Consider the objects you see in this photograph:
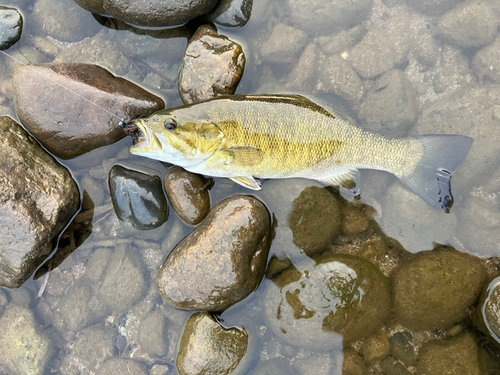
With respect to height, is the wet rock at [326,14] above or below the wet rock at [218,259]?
above

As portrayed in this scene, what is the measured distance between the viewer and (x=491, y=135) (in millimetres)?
4469

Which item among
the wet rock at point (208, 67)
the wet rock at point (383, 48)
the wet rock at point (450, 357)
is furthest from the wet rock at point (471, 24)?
the wet rock at point (450, 357)

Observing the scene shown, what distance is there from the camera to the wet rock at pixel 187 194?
13.8 feet

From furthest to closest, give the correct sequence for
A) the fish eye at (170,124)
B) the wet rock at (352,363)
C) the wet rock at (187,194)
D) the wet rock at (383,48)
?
the wet rock at (383,48), the wet rock at (352,363), the wet rock at (187,194), the fish eye at (170,124)

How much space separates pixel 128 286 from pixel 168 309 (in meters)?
0.65

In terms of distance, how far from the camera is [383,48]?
4844 millimetres

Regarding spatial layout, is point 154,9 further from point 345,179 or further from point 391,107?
point 391,107

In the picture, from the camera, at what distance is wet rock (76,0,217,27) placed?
427 centimetres

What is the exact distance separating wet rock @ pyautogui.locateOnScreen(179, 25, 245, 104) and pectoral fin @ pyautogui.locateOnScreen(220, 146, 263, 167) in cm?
85

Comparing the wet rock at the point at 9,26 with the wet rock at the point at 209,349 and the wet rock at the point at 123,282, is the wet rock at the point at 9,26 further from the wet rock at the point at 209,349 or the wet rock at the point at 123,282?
the wet rock at the point at 209,349

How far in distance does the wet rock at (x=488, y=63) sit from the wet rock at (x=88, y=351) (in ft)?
21.0

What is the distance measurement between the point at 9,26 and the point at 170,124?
2997mm

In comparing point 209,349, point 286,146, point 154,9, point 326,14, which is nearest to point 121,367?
point 209,349

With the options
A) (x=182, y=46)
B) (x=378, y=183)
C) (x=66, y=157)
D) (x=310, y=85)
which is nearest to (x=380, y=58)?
(x=310, y=85)
